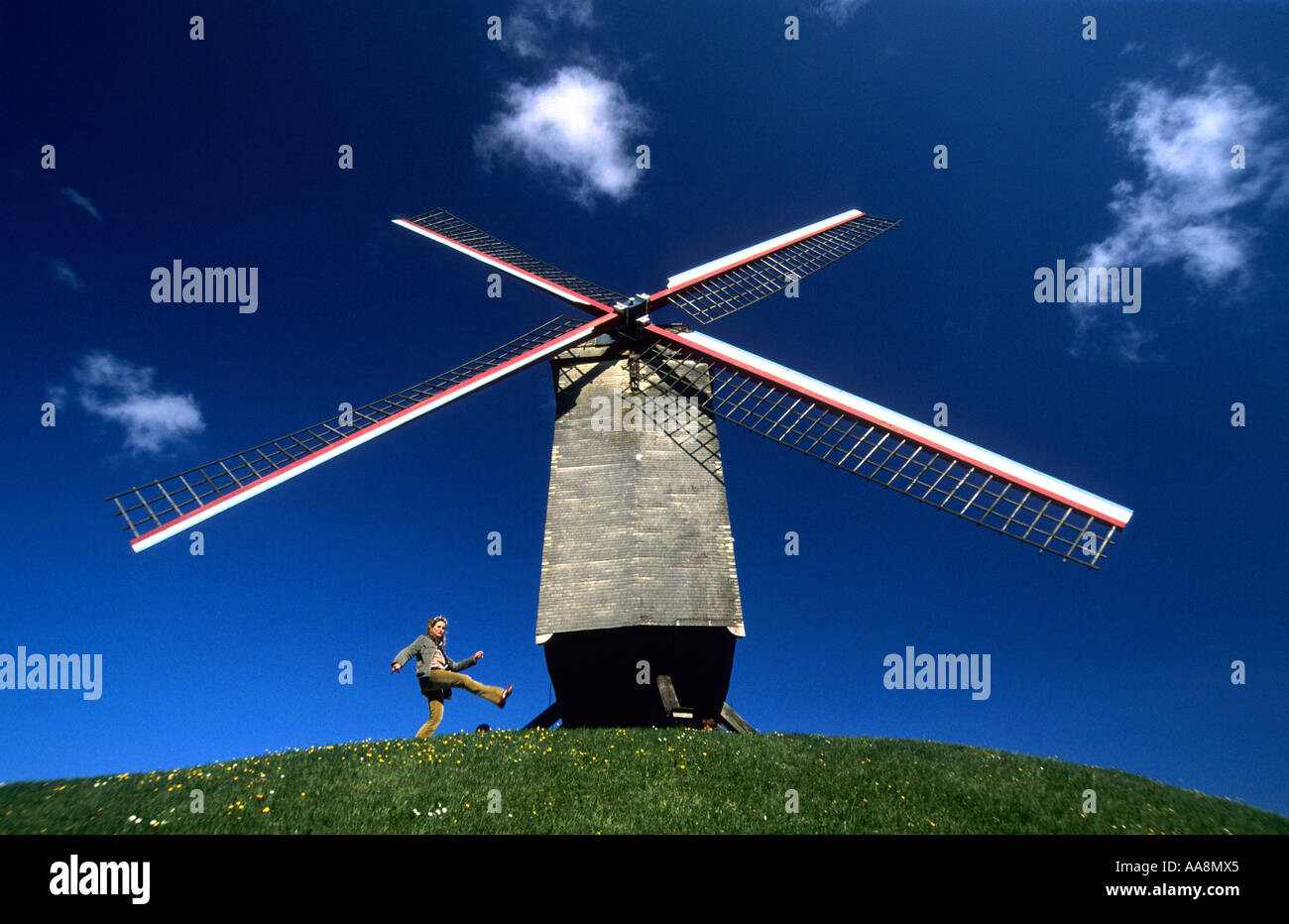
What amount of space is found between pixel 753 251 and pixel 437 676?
16.5m

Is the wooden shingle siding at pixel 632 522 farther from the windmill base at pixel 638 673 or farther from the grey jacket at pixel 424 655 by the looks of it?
the grey jacket at pixel 424 655

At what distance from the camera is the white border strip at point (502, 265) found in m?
20.6

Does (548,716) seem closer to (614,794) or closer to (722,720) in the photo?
(722,720)

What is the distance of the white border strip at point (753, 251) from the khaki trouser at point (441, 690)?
12.8m

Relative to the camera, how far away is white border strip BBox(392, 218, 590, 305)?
20641 mm

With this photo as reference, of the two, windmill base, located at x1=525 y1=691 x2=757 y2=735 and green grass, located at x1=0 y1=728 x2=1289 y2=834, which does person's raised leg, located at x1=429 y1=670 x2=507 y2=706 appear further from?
windmill base, located at x1=525 y1=691 x2=757 y2=735

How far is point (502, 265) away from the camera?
22.0 metres

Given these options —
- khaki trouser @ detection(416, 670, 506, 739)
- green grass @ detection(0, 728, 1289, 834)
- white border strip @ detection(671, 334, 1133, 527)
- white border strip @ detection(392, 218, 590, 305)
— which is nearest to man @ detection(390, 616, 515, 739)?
khaki trouser @ detection(416, 670, 506, 739)

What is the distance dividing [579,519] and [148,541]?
8.19m

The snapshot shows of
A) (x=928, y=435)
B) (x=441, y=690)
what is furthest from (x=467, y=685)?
(x=928, y=435)
